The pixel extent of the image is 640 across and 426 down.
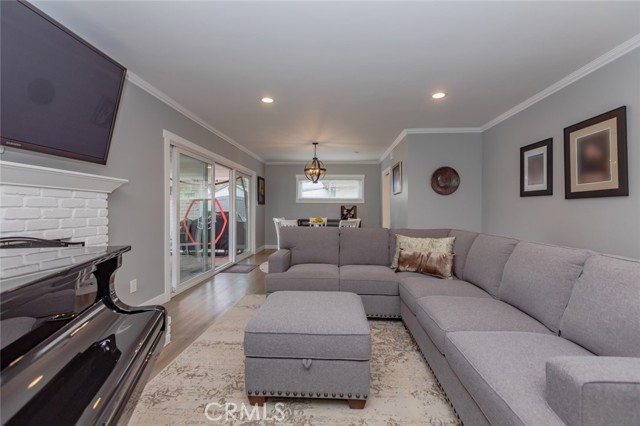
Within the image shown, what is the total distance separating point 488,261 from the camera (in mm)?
2268

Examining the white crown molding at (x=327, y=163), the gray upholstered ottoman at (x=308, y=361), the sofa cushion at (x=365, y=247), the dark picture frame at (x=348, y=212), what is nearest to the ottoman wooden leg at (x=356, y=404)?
the gray upholstered ottoman at (x=308, y=361)

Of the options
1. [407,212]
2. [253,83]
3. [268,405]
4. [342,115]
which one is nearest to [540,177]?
[407,212]

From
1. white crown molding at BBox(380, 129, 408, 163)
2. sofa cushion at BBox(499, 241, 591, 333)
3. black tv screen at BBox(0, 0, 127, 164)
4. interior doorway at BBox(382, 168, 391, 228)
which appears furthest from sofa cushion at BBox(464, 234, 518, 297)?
interior doorway at BBox(382, 168, 391, 228)

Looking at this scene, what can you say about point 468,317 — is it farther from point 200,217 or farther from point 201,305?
point 200,217

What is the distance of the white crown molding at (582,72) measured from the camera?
88.3 inches

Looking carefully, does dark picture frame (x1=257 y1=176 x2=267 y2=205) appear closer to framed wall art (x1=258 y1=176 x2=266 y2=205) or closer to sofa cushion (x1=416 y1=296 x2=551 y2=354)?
framed wall art (x1=258 y1=176 x2=266 y2=205)

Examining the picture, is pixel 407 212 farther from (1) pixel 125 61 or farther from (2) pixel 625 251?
(1) pixel 125 61

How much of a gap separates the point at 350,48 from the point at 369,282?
206 cm

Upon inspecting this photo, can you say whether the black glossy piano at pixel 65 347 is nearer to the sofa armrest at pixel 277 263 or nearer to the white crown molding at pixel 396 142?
the sofa armrest at pixel 277 263

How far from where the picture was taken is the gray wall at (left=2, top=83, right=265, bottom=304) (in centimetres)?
262

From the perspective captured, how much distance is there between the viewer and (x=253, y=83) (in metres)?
2.94

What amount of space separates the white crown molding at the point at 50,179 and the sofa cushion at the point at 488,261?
10.2 ft

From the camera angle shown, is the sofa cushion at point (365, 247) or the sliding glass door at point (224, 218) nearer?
the sofa cushion at point (365, 247)

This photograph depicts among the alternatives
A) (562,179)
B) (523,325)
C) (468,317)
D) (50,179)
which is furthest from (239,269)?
(562,179)
